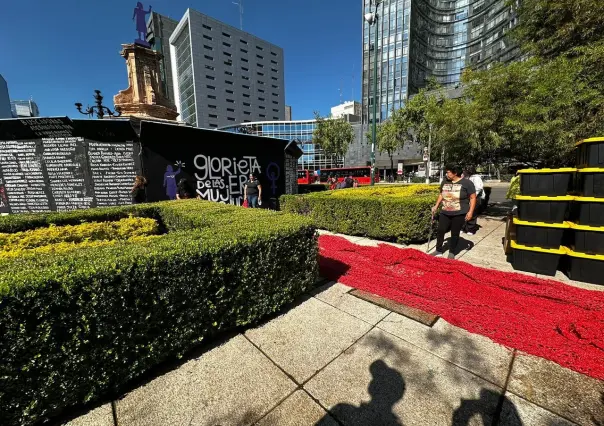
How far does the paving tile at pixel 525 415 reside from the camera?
179 centimetres

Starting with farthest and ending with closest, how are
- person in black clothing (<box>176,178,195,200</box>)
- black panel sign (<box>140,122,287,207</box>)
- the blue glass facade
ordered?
the blue glass facade, black panel sign (<box>140,122,287,207</box>), person in black clothing (<box>176,178,195,200</box>)

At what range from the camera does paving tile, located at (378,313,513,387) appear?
2.31 metres

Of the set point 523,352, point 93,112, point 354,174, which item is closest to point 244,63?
point 354,174

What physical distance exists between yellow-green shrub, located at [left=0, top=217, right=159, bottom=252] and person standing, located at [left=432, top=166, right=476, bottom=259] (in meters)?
6.20

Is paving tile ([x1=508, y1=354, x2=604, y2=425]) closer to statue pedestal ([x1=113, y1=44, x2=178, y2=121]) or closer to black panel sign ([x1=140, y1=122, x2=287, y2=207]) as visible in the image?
black panel sign ([x1=140, y1=122, x2=287, y2=207])

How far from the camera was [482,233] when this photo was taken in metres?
7.29

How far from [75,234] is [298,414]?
4935mm

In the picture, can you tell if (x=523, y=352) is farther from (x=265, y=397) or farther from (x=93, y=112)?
(x=93, y=112)

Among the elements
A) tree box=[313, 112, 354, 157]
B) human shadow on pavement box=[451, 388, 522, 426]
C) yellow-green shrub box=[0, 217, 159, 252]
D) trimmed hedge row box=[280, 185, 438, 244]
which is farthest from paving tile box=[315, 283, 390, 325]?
tree box=[313, 112, 354, 157]

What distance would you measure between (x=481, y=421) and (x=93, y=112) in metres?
22.2

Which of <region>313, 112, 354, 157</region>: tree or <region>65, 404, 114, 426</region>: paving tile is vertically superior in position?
<region>313, 112, 354, 157</region>: tree

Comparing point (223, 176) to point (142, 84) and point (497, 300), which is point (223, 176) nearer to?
point (142, 84)

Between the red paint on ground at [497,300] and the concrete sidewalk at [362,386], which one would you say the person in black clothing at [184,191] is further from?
the concrete sidewalk at [362,386]

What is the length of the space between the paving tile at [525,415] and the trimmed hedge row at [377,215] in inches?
169
